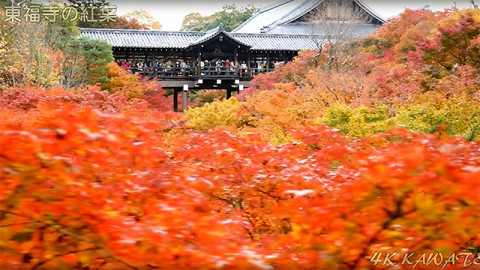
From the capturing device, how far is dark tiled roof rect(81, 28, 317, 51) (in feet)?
76.3

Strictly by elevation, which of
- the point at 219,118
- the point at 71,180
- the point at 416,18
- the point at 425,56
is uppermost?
the point at 416,18

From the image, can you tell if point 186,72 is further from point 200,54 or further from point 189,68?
point 200,54

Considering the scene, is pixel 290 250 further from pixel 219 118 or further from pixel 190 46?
pixel 190 46

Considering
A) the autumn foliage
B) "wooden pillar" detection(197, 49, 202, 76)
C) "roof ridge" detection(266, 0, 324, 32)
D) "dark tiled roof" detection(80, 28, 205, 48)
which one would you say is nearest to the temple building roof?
"roof ridge" detection(266, 0, 324, 32)

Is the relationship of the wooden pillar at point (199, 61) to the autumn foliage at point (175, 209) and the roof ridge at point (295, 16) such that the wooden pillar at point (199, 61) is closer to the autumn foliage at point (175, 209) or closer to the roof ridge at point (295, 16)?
the roof ridge at point (295, 16)

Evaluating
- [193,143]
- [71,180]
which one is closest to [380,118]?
[193,143]

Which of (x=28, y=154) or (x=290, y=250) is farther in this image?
(x=290, y=250)

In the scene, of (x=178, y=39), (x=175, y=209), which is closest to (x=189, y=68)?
(x=178, y=39)

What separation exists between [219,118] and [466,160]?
11388 mm

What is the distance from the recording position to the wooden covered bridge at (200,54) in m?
23.2

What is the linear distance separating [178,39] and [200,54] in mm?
1616

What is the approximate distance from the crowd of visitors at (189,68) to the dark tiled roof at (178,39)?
95 cm

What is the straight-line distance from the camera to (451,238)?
195cm

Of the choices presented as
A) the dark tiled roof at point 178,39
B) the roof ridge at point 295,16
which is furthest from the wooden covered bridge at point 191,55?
the roof ridge at point 295,16
